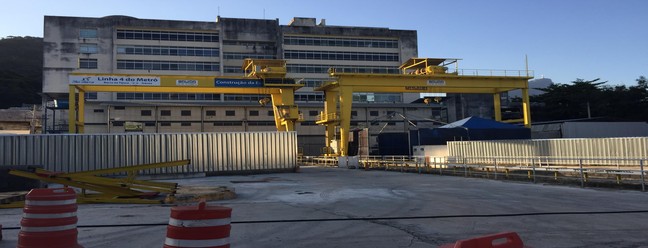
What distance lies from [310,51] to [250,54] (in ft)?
33.3

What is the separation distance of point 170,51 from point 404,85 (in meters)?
47.0

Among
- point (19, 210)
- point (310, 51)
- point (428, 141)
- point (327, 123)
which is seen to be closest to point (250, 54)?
point (310, 51)

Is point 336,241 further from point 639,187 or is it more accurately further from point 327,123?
point 327,123

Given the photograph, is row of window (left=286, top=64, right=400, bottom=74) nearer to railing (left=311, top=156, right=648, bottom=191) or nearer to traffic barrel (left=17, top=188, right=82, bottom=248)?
railing (left=311, top=156, right=648, bottom=191)

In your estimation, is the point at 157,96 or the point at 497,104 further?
the point at 157,96

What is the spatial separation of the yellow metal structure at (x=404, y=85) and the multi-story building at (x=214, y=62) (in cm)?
1620

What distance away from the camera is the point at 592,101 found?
75.6 m

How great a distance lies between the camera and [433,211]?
34.5 feet

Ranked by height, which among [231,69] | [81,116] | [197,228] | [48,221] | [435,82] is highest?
[231,69]

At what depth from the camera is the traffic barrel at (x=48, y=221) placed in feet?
20.2

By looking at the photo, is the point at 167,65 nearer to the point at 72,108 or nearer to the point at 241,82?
the point at 72,108

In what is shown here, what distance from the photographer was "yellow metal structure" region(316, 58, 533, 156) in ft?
124

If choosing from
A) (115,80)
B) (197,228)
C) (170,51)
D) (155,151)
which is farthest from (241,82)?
(170,51)

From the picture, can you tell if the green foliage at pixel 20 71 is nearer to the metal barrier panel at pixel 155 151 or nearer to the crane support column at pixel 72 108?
the crane support column at pixel 72 108
